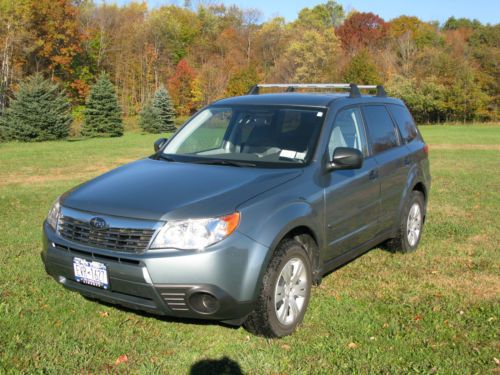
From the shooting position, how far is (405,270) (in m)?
6.21

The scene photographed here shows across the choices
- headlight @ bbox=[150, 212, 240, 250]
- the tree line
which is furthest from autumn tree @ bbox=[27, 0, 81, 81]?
headlight @ bbox=[150, 212, 240, 250]

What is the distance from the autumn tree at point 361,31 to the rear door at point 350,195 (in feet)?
264

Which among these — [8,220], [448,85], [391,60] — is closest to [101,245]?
[8,220]

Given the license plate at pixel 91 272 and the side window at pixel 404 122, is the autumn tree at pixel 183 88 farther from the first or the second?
the license plate at pixel 91 272

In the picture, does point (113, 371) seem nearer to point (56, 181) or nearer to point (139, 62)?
point (56, 181)

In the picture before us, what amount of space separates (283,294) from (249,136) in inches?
67.4

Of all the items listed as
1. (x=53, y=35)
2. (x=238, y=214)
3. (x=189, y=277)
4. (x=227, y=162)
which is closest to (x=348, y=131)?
(x=227, y=162)

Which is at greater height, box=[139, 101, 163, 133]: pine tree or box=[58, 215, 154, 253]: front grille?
box=[58, 215, 154, 253]: front grille

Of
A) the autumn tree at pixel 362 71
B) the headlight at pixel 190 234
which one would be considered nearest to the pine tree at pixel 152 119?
the autumn tree at pixel 362 71

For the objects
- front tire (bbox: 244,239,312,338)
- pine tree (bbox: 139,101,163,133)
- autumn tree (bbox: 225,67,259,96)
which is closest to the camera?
front tire (bbox: 244,239,312,338)

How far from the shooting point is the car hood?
3895mm

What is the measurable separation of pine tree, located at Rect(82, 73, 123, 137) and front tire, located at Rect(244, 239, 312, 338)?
39.9m

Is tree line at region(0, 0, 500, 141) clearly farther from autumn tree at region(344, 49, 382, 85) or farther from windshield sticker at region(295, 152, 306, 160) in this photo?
windshield sticker at region(295, 152, 306, 160)

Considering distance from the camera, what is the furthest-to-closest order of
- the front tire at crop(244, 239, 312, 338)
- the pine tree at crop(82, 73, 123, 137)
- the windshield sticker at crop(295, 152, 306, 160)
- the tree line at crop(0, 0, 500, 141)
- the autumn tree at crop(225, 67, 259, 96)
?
1. the autumn tree at crop(225, 67, 259, 96)
2. the tree line at crop(0, 0, 500, 141)
3. the pine tree at crop(82, 73, 123, 137)
4. the windshield sticker at crop(295, 152, 306, 160)
5. the front tire at crop(244, 239, 312, 338)
